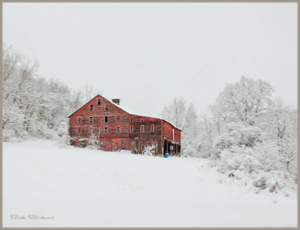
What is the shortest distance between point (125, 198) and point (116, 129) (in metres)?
26.6

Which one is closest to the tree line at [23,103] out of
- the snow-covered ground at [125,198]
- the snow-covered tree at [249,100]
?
the snow-covered ground at [125,198]

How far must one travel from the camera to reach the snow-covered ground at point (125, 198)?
27.7ft

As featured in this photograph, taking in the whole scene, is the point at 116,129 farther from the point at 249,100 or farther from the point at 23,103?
the point at 249,100

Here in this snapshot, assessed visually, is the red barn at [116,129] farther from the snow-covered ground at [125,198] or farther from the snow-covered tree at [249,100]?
the snow-covered ground at [125,198]

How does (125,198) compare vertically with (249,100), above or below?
below

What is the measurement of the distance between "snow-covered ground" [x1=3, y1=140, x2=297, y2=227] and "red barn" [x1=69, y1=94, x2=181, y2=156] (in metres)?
18.7

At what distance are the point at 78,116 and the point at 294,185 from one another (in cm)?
3397

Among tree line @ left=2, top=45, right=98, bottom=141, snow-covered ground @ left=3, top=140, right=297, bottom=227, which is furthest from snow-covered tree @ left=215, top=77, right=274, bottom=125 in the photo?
tree line @ left=2, top=45, right=98, bottom=141

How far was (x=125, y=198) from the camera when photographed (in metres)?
10.7

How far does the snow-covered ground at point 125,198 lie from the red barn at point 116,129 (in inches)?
738

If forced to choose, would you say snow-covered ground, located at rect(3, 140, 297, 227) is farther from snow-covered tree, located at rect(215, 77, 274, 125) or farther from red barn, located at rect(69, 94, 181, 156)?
red barn, located at rect(69, 94, 181, 156)

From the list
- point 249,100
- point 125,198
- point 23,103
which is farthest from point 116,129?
point 125,198

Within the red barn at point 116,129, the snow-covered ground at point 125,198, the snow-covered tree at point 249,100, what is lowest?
the snow-covered ground at point 125,198

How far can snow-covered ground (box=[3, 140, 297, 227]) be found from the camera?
846 cm
